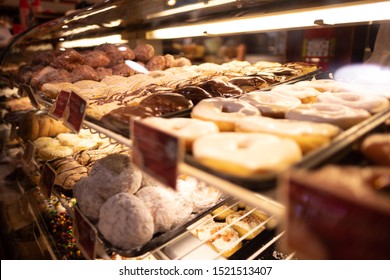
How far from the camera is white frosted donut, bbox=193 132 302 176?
0.68m

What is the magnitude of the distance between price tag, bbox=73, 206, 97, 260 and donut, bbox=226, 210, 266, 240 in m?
0.68

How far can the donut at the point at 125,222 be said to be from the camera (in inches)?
49.0

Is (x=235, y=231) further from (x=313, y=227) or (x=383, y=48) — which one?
(x=383, y=48)

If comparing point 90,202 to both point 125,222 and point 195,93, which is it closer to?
point 125,222

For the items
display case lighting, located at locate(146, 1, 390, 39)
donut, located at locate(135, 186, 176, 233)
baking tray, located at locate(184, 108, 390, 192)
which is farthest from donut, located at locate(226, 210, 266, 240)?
display case lighting, located at locate(146, 1, 390, 39)

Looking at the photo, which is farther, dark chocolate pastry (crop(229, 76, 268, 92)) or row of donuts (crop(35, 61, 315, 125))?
dark chocolate pastry (crop(229, 76, 268, 92))

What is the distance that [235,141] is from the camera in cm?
81

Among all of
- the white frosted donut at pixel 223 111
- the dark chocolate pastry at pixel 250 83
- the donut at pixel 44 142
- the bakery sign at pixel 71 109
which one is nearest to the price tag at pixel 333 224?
the white frosted donut at pixel 223 111

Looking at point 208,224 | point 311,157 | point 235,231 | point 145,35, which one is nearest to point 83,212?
point 208,224

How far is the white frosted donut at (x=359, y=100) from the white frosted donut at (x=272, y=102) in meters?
0.11

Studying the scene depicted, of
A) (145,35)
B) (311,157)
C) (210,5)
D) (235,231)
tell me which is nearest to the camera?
(311,157)

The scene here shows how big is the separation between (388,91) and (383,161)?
638mm

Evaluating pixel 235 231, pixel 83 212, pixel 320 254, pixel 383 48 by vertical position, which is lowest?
pixel 235 231

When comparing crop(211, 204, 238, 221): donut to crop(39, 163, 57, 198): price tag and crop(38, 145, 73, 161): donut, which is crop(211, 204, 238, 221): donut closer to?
crop(39, 163, 57, 198): price tag
